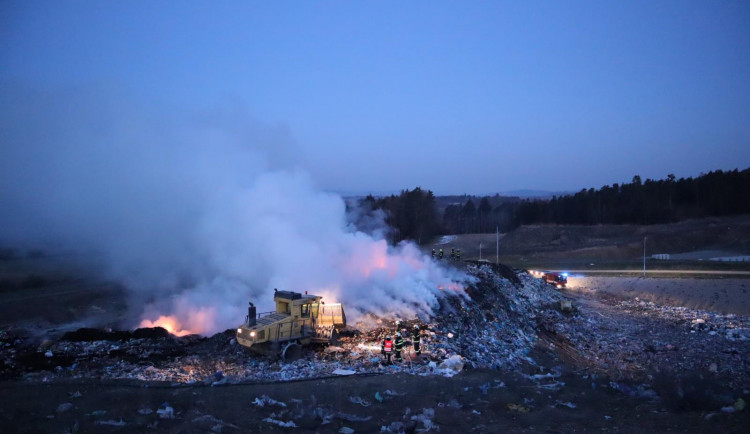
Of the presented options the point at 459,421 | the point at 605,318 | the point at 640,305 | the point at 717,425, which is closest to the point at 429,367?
the point at 459,421

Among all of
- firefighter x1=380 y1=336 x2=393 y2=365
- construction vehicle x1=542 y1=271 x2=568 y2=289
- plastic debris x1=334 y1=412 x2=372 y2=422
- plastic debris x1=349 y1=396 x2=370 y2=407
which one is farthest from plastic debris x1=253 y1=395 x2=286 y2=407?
construction vehicle x1=542 y1=271 x2=568 y2=289

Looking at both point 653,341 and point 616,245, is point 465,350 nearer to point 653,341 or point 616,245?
point 653,341

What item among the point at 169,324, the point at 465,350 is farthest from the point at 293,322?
the point at 169,324

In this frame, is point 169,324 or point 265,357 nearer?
point 265,357

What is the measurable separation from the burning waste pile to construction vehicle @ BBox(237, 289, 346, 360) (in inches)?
13.6

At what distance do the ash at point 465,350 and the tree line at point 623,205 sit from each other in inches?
1140

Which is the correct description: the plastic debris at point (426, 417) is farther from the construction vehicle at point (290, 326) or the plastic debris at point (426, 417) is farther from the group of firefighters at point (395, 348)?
the construction vehicle at point (290, 326)

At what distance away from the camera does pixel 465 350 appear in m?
13.7

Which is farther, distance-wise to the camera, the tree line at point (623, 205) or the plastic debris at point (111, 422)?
the tree line at point (623, 205)

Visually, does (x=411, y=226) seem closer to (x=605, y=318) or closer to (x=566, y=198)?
(x=566, y=198)

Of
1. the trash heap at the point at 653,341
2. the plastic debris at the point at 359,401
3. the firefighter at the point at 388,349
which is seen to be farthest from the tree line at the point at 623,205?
the plastic debris at the point at 359,401

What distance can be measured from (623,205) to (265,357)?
55.1 meters

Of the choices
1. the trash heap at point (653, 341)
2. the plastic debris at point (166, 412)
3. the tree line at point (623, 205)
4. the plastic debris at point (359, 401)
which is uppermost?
the tree line at point (623, 205)

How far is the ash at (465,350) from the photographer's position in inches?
455
